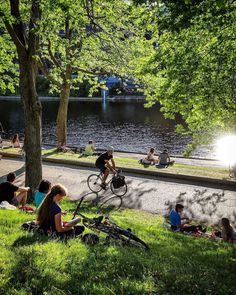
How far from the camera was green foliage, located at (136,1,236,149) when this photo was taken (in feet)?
40.1

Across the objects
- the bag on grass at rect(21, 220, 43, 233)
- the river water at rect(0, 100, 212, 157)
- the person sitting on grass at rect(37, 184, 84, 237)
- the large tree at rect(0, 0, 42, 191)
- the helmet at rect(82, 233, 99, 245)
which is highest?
the large tree at rect(0, 0, 42, 191)

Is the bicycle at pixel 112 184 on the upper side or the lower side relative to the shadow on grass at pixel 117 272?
lower

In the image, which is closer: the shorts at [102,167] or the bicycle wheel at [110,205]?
the bicycle wheel at [110,205]

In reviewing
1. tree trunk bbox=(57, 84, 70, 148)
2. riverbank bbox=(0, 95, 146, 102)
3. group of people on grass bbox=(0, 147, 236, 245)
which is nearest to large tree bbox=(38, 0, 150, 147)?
tree trunk bbox=(57, 84, 70, 148)

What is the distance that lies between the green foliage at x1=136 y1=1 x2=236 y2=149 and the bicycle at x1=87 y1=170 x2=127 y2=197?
3.72 metres

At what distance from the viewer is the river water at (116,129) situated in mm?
41581

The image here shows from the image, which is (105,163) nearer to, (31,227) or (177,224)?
(177,224)

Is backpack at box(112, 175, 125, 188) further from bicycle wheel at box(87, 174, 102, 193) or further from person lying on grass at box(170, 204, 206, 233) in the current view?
person lying on grass at box(170, 204, 206, 233)

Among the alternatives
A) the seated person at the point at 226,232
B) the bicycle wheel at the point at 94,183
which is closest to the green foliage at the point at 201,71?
the bicycle wheel at the point at 94,183

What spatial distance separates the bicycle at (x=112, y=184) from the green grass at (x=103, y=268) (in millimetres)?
6347

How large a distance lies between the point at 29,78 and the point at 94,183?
5109 mm

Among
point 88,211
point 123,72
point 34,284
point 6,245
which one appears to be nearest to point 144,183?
point 88,211

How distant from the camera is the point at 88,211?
12438 millimetres

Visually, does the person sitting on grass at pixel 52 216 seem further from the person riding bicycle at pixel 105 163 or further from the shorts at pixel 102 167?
the shorts at pixel 102 167
